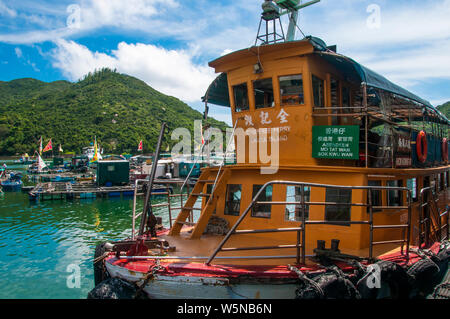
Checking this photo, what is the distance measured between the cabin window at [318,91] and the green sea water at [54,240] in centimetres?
935

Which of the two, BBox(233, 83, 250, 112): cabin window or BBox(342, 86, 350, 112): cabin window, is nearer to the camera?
BBox(233, 83, 250, 112): cabin window

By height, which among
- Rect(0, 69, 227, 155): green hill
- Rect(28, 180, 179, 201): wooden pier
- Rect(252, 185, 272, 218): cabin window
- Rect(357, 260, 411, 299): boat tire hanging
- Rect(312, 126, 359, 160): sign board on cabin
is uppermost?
Rect(0, 69, 227, 155): green hill

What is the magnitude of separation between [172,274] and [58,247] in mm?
13752

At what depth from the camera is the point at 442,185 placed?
492 inches

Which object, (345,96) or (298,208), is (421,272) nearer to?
(298,208)

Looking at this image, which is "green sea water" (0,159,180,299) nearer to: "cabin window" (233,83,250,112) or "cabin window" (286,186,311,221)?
"cabin window" (286,186,311,221)

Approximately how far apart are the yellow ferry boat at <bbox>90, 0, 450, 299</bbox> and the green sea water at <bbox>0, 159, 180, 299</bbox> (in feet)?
18.0

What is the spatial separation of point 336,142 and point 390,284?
3044 mm

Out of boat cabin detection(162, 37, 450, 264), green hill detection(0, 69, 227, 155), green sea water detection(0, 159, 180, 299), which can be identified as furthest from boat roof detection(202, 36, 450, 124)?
green hill detection(0, 69, 227, 155)

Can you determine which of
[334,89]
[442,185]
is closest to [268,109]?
[334,89]

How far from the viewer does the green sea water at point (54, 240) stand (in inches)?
447

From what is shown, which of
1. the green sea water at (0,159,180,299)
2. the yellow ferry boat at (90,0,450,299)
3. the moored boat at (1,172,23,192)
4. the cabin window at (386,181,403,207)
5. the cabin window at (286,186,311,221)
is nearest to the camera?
the yellow ferry boat at (90,0,450,299)

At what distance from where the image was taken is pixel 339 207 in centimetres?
724

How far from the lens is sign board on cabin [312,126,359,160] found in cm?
711
